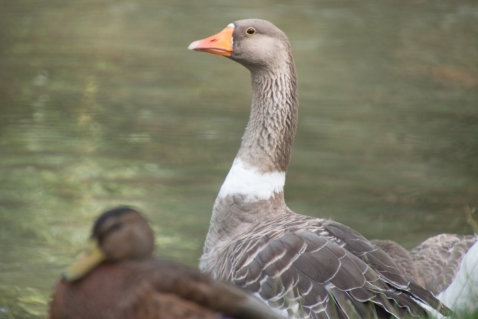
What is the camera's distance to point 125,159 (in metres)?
10.5

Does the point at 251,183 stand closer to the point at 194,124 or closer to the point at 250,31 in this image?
the point at 250,31

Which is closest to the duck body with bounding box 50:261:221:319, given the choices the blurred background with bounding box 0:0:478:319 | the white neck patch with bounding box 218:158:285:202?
the blurred background with bounding box 0:0:478:319

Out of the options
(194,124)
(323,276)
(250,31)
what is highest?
(250,31)

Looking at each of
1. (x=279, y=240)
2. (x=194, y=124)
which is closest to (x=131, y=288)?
(x=279, y=240)

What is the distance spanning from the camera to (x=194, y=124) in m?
11.9

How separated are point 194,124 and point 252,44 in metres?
5.33

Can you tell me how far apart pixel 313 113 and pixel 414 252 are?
204 inches

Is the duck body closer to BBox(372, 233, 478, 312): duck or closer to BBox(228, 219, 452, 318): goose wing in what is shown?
BBox(228, 219, 452, 318): goose wing

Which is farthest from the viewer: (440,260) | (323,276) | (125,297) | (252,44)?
(440,260)

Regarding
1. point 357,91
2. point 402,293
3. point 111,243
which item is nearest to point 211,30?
point 357,91

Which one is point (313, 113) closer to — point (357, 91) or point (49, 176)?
point (357, 91)

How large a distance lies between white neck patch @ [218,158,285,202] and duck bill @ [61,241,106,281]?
2.80 meters

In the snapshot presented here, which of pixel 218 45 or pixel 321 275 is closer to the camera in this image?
pixel 321 275

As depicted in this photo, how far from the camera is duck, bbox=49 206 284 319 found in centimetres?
346
